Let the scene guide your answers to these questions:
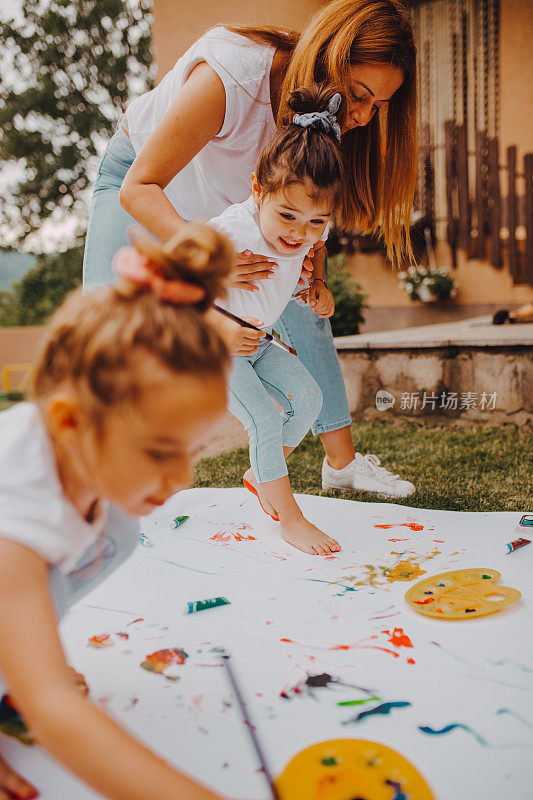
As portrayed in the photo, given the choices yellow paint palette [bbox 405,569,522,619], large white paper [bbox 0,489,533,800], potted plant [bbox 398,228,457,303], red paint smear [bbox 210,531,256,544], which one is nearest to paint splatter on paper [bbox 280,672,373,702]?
large white paper [bbox 0,489,533,800]

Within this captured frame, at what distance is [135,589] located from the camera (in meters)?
1.29

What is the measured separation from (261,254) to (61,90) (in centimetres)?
863

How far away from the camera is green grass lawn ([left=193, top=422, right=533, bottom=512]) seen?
188 cm

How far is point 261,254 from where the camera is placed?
1462 mm

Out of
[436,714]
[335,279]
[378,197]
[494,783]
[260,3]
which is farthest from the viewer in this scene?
[335,279]

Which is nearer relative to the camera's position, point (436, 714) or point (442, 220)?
point (436, 714)

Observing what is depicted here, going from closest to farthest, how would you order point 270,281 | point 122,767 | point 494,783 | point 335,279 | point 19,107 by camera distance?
A: point 122,767 → point 494,783 → point 270,281 → point 335,279 → point 19,107

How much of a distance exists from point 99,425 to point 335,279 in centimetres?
338

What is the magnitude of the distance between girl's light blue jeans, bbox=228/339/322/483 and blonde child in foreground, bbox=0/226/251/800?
0.86m

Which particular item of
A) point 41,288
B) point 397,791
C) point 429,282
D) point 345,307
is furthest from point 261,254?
point 41,288

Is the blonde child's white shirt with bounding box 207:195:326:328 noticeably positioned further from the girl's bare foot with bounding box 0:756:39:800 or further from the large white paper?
the girl's bare foot with bounding box 0:756:39:800

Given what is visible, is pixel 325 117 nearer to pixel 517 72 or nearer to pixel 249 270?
pixel 249 270

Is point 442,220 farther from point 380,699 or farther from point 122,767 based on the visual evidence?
point 122,767

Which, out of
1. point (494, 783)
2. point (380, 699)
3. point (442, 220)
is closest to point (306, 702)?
point (380, 699)
